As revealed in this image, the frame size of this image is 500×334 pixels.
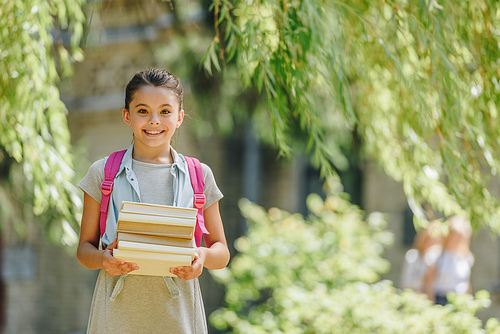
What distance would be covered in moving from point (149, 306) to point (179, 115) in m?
0.60

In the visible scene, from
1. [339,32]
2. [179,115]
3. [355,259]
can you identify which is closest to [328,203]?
[355,259]

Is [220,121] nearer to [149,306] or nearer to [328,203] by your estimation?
[328,203]

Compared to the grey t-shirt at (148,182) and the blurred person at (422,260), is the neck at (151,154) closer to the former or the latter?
the grey t-shirt at (148,182)

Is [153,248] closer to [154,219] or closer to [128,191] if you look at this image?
[154,219]

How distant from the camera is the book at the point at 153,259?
6.98ft

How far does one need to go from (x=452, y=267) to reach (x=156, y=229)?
4730 mm

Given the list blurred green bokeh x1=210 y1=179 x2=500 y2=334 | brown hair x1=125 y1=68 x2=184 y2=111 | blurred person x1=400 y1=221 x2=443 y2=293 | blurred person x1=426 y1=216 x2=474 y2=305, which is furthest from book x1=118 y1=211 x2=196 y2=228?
blurred person x1=400 y1=221 x2=443 y2=293

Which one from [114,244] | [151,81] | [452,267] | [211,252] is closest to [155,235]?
[114,244]

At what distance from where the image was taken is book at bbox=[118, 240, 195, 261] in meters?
2.12

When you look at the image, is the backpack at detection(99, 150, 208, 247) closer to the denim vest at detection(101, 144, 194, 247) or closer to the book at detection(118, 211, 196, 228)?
the denim vest at detection(101, 144, 194, 247)

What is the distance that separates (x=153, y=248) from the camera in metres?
2.14

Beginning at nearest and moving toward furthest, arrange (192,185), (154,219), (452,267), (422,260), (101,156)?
Answer: 1. (154,219)
2. (192,185)
3. (452,267)
4. (422,260)
5. (101,156)

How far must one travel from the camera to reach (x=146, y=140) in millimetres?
2314

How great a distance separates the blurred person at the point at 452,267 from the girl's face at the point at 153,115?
4.50 meters
